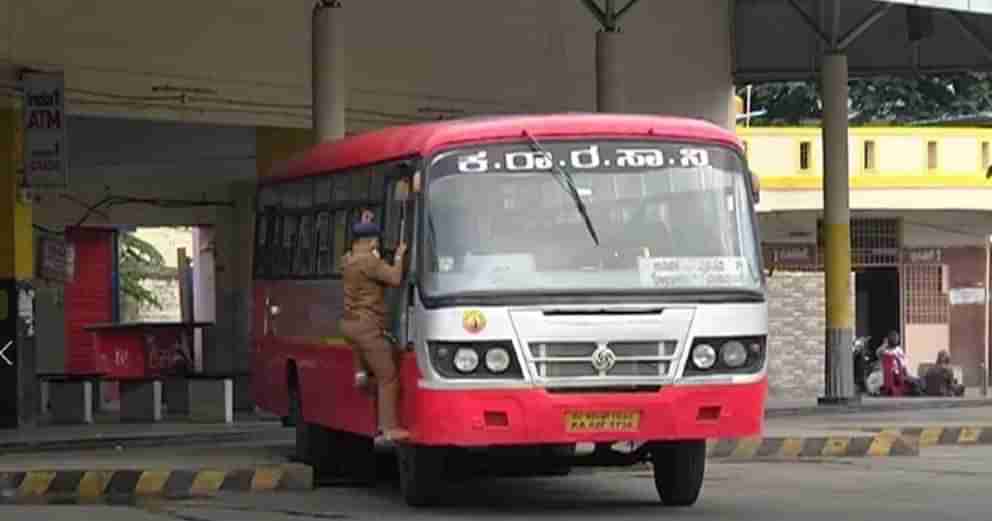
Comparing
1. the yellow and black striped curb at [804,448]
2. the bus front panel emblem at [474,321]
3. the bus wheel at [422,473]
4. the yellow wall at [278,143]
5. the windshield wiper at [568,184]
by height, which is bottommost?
the yellow and black striped curb at [804,448]

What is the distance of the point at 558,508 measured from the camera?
14.4 metres

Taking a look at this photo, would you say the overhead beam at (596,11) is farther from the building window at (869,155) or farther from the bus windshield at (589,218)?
the building window at (869,155)

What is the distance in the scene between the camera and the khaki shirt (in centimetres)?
1402

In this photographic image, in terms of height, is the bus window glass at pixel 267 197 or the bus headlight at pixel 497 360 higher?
the bus window glass at pixel 267 197

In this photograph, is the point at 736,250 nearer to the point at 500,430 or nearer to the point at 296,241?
the point at 500,430

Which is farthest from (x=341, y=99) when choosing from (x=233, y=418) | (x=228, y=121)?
(x=233, y=418)

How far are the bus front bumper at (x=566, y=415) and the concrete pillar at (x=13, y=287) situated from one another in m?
12.5

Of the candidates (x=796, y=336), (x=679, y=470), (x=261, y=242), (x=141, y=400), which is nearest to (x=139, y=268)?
(x=796, y=336)

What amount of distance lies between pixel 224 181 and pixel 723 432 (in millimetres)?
22258

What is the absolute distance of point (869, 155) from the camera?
3966 cm

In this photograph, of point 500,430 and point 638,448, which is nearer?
point 500,430

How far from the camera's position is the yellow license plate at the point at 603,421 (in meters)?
13.0

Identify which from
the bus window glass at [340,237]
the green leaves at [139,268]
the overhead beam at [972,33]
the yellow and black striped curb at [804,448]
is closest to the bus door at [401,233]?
the bus window glass at [340,237]

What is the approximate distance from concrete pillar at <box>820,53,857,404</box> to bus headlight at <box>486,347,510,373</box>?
17188 mm
